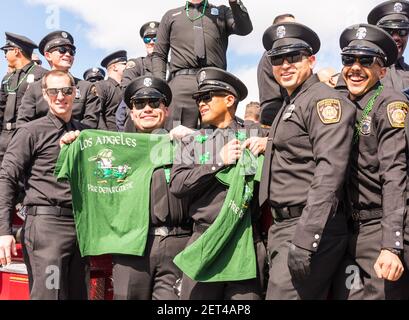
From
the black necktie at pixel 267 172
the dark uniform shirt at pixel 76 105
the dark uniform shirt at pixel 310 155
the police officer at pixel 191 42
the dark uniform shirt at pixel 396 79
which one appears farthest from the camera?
the dark uniform shirt at pixel 76 105

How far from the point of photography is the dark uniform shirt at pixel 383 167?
382cm

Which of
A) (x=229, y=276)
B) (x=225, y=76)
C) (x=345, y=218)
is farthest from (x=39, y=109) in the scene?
(x=345, y=218)

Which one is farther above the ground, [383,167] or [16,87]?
[16,87]

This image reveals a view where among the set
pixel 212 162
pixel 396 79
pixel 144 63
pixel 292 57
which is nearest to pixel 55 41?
A: pixel 144 63

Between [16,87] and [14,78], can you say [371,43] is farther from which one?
[14,78]

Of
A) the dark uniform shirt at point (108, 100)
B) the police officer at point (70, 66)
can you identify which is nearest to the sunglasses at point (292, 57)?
the police officer at point (70, 66)

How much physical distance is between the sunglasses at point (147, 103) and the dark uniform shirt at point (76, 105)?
2238mm

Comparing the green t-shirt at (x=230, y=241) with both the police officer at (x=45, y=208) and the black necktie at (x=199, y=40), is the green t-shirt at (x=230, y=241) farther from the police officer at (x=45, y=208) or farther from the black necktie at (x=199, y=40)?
the black necktie at (x=199, y=40)

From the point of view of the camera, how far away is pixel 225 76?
4.75 metres

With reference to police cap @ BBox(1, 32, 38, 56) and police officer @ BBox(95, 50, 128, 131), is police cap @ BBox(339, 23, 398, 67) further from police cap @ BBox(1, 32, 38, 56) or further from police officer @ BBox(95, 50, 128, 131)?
police cap @ BBox(1, 32, 38, 56)

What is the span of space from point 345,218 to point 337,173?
Answer: 443mm

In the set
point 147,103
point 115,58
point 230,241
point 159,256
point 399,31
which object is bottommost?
point 159,256

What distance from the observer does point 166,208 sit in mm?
4906

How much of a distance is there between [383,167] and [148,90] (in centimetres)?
219
